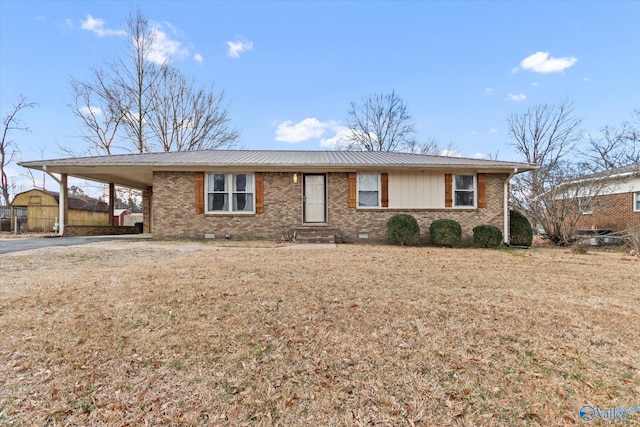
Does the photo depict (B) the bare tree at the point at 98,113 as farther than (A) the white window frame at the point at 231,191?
Yes

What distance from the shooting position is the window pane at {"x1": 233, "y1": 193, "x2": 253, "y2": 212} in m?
10.9

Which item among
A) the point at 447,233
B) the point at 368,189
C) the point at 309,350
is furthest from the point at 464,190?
the point at 309,350

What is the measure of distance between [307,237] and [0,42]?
1423 centimetres

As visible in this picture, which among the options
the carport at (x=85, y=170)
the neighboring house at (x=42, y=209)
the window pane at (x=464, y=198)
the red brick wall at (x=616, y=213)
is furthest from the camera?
the neighboring house at (x=42, y=209)

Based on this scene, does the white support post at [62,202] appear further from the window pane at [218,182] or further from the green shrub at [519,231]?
the green shrub at [519,231]

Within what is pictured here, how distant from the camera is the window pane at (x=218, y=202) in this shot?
35.4 ft

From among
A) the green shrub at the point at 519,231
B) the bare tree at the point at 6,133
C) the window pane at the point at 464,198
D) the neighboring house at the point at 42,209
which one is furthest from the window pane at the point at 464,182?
the bare tree at the point at 6,133

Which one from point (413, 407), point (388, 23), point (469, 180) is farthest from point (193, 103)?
point (413, 407)

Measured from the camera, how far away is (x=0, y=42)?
1162 cm

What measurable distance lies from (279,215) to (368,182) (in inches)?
137

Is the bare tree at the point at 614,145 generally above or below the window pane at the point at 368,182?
above

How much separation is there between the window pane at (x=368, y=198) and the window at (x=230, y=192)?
154 inches

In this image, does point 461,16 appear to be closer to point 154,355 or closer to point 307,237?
point 307,237

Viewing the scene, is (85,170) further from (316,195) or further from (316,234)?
(316,234)
